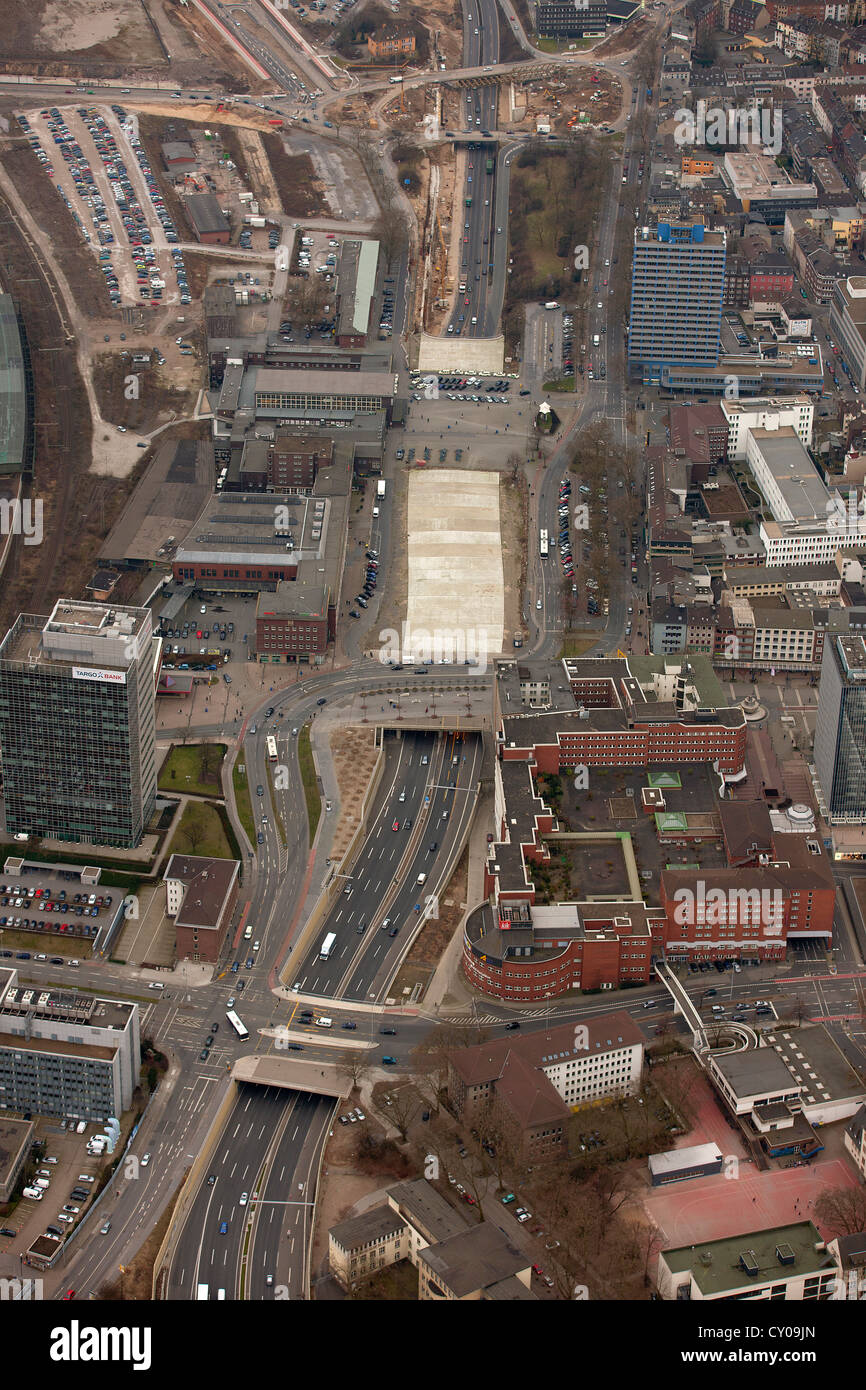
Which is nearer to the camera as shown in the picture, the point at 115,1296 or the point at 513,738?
the point at 115,1296

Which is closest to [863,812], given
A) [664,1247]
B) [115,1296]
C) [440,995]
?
[440,995]

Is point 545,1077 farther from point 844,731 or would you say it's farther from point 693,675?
point 693,675

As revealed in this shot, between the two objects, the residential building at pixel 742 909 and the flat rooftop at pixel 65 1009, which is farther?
the residential building at pixel 742 909

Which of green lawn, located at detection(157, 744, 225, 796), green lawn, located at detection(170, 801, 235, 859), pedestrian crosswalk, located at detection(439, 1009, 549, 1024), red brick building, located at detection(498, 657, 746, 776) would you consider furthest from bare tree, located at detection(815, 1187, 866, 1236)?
green lawn, located at detection(157, 744, 225, 796)

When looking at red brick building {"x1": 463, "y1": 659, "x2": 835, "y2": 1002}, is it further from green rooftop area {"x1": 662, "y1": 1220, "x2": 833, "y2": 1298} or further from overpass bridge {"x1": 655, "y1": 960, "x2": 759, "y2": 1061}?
green rooftop area {"x1": 662, "y1": 1220, "x2": 833, "y2": 1298}

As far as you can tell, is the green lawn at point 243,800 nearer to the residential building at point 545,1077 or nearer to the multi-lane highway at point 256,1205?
the multi-lane highway at point 256,1205

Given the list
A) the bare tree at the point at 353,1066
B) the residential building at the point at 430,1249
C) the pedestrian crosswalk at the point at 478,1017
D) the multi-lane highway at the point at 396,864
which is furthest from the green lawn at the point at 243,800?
the residential building at the point at 430,1249
